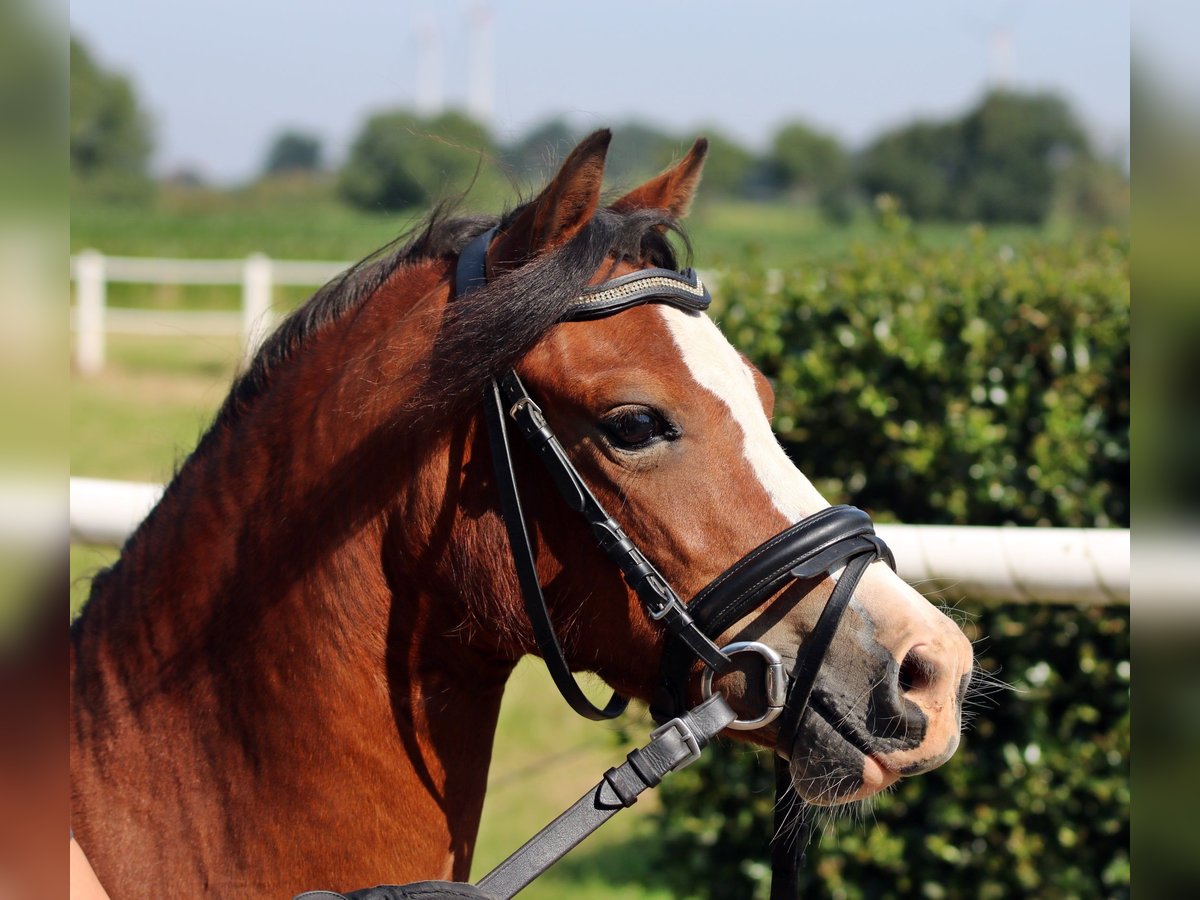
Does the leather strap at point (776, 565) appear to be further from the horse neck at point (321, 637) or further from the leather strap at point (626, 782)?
the horse neck at point (321, 637)

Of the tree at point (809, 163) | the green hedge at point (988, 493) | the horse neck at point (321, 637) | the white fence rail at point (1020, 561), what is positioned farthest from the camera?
the tree at point (809, 163)

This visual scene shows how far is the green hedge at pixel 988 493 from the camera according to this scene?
12.3 feet

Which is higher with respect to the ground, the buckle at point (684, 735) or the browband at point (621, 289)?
the browband at point (621, 289)

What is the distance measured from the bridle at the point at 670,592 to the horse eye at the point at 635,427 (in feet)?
0.30

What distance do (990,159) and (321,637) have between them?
59.1 m

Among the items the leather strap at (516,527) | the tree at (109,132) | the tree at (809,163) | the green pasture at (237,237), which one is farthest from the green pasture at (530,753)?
the tree at (809,163)

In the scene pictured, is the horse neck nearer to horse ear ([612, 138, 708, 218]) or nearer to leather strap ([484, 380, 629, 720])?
leather strap ([484, 380, 629, 720])

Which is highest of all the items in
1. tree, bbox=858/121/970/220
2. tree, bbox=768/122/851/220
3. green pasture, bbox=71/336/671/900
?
tree, bbox=768/122/851/220

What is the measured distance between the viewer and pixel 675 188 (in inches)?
87.9

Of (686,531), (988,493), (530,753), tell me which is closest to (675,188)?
(686,531)

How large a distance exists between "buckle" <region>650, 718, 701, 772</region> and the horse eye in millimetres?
442

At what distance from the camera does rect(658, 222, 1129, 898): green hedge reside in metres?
3.75

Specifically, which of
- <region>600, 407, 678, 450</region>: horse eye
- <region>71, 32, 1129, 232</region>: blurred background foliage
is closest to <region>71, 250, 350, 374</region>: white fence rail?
<region>600, 407, 678, 450</region>: horse eye

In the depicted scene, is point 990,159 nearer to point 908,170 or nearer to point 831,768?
point 908,170
